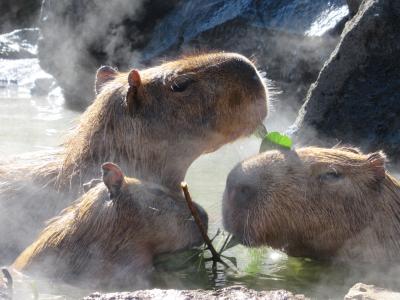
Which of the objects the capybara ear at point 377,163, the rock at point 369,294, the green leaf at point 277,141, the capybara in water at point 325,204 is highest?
the green leaf at point 277,141

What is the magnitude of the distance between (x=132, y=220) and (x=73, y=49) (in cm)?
771

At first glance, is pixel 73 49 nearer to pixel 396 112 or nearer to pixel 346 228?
pixel 396 112

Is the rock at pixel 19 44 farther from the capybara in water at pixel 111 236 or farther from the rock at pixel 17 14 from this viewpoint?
the capybara in water at pixel 111 236

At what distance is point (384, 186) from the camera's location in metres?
5.25

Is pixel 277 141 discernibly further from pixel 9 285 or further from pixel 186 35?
pixel 186 35

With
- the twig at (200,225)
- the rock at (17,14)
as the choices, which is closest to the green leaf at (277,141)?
the twig at (200,225)

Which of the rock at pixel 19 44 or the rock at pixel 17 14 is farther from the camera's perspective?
the rock at pixel 17 14

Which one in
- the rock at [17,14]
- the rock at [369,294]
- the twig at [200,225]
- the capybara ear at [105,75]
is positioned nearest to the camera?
the rock at [369,294]

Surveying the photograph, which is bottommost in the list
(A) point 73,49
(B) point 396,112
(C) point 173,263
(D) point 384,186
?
Answer: (C) point 173,263

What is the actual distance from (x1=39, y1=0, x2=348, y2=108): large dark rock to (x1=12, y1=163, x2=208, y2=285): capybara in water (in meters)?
4.59

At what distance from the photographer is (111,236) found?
186 inches

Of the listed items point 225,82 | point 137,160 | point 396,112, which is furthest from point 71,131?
point 396,112

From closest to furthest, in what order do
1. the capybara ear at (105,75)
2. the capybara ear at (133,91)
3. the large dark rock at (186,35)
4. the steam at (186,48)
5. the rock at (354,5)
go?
1. the capybara ear at (133,91)
2. the capybara ear at (105,75)
3. the steam at (186,48)
4. the rock at (354,5)
5. the large dark rock at (186,35)

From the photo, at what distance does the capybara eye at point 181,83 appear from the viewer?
5.23 meters
